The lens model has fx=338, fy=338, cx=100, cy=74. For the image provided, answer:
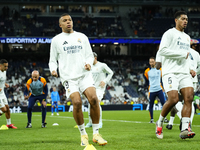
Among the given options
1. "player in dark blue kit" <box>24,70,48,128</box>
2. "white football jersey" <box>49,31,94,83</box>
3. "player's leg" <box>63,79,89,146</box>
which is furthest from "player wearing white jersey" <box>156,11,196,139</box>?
"player in dark blue kit" <box>24,70,48,128</box>

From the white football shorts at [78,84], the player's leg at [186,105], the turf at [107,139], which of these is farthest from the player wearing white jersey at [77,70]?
the player's leg at [186,105]

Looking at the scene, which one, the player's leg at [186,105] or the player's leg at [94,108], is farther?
the player's leg at [186,105]

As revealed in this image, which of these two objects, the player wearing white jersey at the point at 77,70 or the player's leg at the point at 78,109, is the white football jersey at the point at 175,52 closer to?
→ the player wearing white jersey at the point at 77,70

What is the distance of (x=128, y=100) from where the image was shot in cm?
3547

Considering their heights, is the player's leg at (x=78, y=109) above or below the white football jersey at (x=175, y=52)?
below

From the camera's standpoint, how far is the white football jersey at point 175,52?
22.8 ft

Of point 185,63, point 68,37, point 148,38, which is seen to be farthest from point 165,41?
point 148,38

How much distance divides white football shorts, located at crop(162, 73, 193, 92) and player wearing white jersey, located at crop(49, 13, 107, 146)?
163 cm

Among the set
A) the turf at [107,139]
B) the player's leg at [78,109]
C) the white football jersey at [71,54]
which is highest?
the white football jersey at [71,54]

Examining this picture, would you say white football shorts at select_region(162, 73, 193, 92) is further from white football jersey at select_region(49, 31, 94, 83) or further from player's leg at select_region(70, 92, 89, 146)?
player's leg at select_region(70, 92, 89, 146)

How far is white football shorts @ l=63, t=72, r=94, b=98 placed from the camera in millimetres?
6188

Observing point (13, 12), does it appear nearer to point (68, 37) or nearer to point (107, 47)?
point (107, 47)

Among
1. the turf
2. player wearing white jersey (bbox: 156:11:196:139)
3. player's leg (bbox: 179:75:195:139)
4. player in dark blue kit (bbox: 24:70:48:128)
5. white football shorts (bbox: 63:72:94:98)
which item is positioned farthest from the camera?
player in dark blue kit (bbox: 24:70:48:128)

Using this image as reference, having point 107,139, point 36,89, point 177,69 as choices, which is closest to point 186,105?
point 177,69
